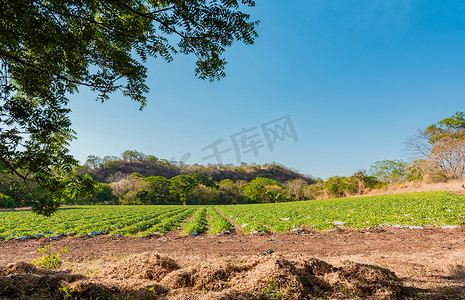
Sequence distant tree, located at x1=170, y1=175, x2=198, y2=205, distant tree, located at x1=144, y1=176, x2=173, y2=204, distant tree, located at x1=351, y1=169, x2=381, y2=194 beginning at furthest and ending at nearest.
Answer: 1. distant tree, located at x1=170, y1=175, x2=198, y2=205
2. distant tree, located at x1=144, y1=176, x2=173, y2=204
3. distant tree, located at x1=351, y1=169, x2=381, y2=194

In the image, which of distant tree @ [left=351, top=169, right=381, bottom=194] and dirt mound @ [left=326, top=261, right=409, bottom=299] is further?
distant tree @ [left=351, top=169, right=381, bottom=194]

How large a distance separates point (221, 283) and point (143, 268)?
188 centimetres

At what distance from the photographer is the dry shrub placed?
412 centimetres

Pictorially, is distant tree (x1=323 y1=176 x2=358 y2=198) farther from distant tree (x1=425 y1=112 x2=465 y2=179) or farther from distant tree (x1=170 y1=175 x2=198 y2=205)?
distant tree (x1=170 y1=175 x2=198 y2=205)

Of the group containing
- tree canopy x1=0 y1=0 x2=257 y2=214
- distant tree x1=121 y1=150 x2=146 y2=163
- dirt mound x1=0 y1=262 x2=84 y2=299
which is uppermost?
distant tree x1=121 y1=150 x2=146 y2=163

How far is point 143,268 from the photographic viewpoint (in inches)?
169

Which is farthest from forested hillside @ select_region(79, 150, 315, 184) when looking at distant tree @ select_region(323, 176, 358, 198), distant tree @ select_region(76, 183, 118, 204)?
distant tree @ select_region(323, 176, 358, 198)

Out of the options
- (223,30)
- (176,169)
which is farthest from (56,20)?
(176,169)

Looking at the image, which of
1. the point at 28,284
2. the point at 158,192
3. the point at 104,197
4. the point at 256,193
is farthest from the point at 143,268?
the point at 256,193

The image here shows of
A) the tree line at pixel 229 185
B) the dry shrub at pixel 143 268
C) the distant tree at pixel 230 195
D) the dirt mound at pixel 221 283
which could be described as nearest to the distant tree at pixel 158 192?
the tree line at pixel 229 185

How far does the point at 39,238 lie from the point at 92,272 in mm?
9584

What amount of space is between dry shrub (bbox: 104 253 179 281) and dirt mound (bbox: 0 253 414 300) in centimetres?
2

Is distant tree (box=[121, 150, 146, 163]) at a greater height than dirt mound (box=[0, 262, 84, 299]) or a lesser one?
greater

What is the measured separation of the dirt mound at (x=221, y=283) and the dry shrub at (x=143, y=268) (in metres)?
0.02
